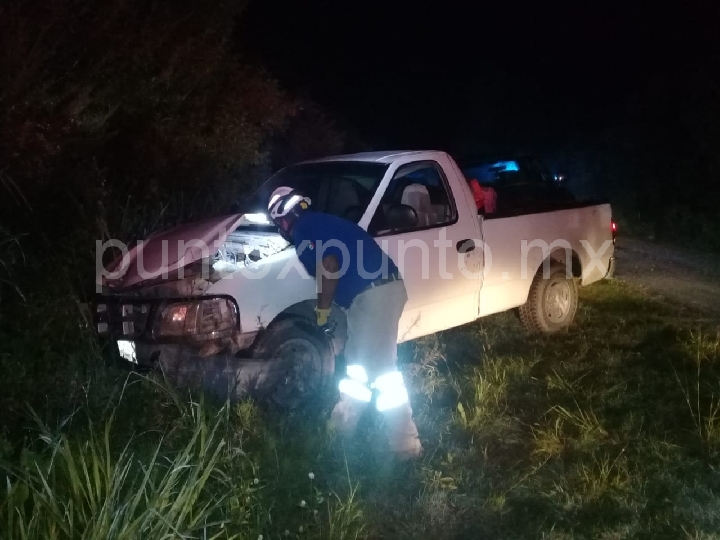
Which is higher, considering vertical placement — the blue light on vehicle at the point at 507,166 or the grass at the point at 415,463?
the blue light on vehicle at the point at 507,166

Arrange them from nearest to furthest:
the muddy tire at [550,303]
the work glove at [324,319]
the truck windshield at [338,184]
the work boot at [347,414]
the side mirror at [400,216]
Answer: the work glove at [324,319]
the work boot at [347,414]
the side mirror at [400,216]
the truck windshield at [338,184]
the muddy tire at [550,303]

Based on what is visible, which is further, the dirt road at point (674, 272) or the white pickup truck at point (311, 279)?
the dirt road at point (674, 272)

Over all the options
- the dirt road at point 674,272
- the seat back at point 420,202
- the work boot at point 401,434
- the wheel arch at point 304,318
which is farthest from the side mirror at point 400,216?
the dirt road at point 674,272

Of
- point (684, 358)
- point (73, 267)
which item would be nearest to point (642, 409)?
point (684, 358)

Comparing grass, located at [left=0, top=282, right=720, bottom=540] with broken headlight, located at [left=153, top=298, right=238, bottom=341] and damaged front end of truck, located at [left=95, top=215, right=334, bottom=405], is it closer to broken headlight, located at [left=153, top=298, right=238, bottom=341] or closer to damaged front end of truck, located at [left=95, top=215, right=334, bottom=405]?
damaged front end of truck, located at [left=95, top=215, right=334, bottom=405]

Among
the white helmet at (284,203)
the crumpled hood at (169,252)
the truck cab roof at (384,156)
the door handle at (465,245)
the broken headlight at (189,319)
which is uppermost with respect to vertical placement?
A: the truck cab roof at (384,156)

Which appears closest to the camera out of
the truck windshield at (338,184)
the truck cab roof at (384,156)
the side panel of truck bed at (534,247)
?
the truck windshield at (338,184)

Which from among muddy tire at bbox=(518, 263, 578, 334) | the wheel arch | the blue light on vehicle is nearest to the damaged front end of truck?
the wheel arch

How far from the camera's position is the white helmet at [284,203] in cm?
472

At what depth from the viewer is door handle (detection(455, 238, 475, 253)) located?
6.02 meters

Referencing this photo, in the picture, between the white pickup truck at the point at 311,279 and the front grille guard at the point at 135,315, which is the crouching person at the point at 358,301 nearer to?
the white pickup truck at the point at 311,279

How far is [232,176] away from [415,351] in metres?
5.07

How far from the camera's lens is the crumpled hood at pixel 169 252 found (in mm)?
4996

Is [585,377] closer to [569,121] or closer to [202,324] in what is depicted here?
[202,324]
